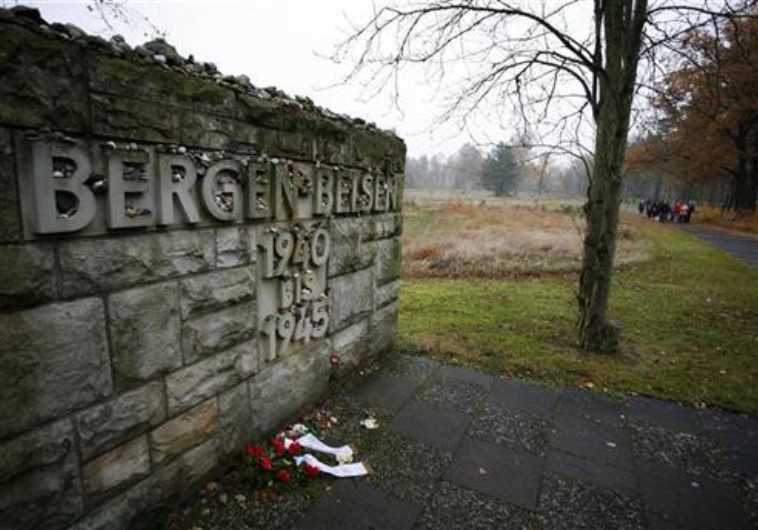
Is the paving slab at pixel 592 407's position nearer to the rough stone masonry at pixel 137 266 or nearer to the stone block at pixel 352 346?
the stone block at pixel 352 346

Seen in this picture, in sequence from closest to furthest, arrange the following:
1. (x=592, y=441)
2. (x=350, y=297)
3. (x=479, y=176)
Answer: (x=592, y=441), (x=350, y=297), (x=479, y=176)

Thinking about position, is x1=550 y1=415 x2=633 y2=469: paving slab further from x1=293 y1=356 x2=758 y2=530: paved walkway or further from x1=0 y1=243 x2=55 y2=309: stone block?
x1=0 y1=243 x2=55 y2=309: stone block

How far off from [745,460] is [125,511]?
4048 millimetres

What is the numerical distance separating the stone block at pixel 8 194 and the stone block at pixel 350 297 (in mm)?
2296

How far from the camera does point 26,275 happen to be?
5.46 ft

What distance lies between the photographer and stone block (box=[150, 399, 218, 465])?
225 cm

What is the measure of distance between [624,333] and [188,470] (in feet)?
18.5

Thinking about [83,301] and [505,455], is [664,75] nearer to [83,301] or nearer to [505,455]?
[505,455]

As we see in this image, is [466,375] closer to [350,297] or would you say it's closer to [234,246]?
[350,297]

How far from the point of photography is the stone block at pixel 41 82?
5.05ft

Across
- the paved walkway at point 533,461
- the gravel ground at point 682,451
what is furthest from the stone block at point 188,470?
the gravel ground at point 682,451

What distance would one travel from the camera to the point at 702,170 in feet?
98.7

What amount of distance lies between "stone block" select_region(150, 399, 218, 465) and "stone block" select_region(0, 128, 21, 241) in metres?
1.17

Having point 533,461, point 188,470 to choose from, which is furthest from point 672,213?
point 188,470
